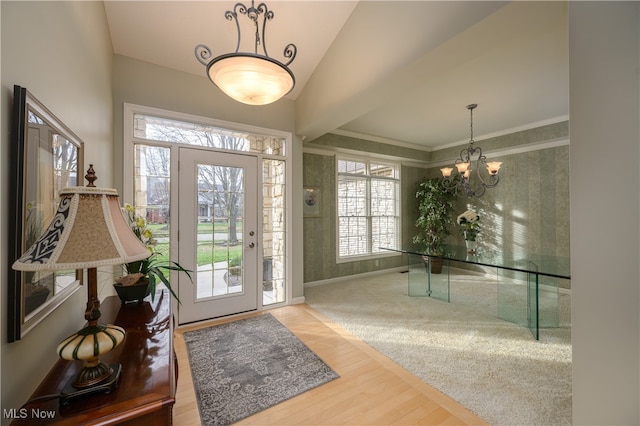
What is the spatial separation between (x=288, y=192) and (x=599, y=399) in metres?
3.17

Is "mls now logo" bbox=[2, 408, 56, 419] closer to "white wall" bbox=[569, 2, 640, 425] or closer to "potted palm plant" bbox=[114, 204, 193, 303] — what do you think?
"potted palm plant" bbox=[114, 204, 193, 303]

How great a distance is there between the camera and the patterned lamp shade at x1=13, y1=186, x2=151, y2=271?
2.36ft

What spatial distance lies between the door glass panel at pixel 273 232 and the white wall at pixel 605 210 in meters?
2.96

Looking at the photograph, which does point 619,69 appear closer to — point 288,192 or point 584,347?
point 584,347

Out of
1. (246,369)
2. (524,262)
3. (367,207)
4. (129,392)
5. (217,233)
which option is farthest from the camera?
(367,207)

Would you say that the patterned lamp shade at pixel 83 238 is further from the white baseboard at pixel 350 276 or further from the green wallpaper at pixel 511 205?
the white baseboard at pixel 350 276

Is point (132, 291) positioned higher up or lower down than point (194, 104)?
lower down

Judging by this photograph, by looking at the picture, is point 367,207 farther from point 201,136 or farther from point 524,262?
point 201,136

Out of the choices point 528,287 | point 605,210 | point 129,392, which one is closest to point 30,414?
point 129,392

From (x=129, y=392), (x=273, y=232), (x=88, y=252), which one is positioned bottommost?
(x=129, y=392)

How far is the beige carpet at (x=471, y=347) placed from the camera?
1.77m

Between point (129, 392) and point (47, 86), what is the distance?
1.29 meters

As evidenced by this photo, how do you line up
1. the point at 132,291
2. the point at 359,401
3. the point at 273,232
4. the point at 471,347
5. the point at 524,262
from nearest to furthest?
the point at 132,291 < the point at 359,401 < the point at 471,347 < the point at 524,262 < the point at 273,232

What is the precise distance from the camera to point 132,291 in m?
1.69
